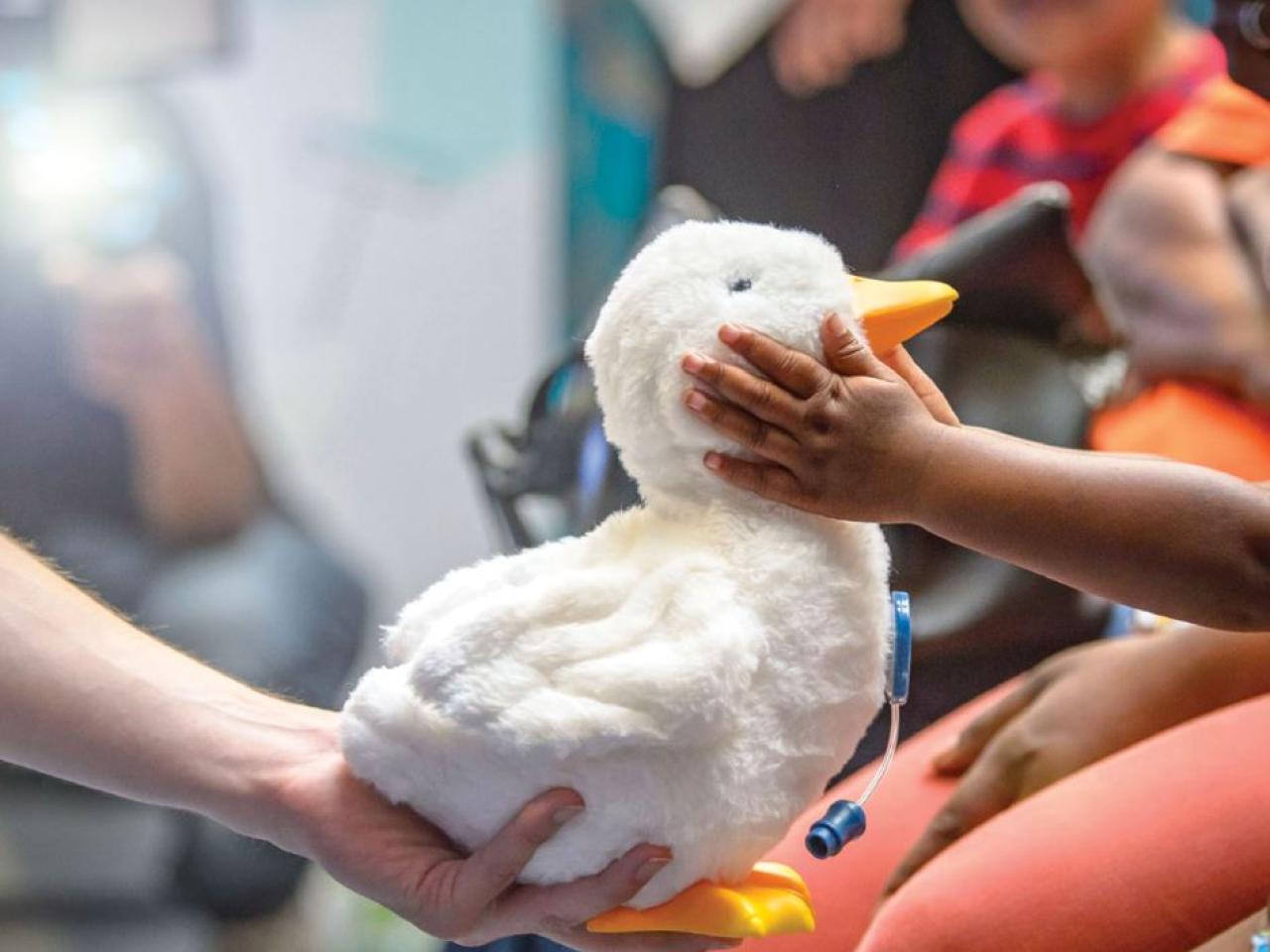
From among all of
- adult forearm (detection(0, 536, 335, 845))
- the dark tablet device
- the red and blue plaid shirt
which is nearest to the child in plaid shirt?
the red and blue plaid shirt

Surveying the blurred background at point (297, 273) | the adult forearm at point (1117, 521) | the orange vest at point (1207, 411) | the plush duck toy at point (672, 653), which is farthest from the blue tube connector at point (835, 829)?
the blurred background at point (297, 273)

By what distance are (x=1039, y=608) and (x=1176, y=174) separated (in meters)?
0.43

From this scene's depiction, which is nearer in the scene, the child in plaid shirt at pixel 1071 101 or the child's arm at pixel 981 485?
the child's arm at pixel 981 485

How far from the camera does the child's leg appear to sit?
0.62 metres

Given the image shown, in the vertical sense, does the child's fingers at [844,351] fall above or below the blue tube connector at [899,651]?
above

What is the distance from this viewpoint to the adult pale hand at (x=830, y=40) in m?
1.46

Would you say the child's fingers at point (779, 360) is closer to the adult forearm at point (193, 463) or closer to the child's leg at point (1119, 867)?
the child's leg at point (1119, 867)

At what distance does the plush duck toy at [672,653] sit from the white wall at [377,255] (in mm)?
1099

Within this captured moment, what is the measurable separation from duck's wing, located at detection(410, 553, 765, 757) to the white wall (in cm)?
114

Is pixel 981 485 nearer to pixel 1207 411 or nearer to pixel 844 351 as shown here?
pixel 844 351

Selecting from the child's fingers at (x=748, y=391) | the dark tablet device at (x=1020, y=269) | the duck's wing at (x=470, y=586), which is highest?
the child's fingers at (x=748, y=391)

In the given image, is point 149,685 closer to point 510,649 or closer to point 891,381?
point 510,649

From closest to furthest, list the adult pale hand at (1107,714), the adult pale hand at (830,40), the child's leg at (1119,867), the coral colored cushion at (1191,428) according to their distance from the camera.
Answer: the child's leg at (1119,867)
the adult pale hand at (1107,714)
the coral colored cushion at (1191,428)
the adult pale hand at (830,40)

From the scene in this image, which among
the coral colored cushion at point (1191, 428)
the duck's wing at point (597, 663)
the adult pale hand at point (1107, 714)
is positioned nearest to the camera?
the duck's wing at point (597, 663)
